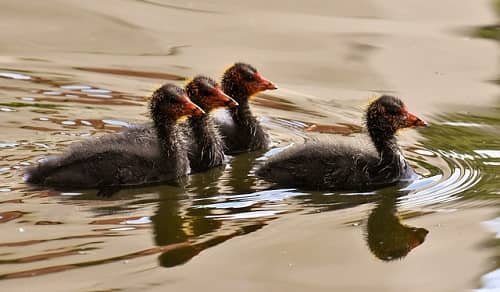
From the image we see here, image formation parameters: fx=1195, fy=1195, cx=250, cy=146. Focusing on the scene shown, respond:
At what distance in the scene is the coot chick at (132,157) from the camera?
22.6 feet

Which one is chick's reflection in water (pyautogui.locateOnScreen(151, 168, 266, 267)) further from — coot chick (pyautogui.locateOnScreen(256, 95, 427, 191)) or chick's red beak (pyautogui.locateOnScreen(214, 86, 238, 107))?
chick's red beak (pyautogui.locateOnScreen(214, 86, 238, 107))

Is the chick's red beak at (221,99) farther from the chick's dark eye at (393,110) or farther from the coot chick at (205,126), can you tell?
the chick's dark eye at (393,110)

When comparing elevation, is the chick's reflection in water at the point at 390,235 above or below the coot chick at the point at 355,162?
below

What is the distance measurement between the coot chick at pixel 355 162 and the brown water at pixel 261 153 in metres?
0.14

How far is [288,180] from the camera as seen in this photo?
7.07 meters

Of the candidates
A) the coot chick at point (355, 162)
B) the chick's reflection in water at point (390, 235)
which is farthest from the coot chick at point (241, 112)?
the chick's reflection in water at point (390, 235)

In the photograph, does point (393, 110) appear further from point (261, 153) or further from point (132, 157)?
point (132, 157)

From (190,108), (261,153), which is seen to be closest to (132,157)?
(190,108)

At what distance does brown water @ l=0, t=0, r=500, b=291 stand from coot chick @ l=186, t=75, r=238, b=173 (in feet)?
0.50

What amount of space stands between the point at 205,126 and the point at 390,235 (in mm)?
2148

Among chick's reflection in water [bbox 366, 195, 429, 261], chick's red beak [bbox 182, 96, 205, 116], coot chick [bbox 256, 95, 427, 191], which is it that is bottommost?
chick's reflection in water [bbox 366, 195, 429, 261]

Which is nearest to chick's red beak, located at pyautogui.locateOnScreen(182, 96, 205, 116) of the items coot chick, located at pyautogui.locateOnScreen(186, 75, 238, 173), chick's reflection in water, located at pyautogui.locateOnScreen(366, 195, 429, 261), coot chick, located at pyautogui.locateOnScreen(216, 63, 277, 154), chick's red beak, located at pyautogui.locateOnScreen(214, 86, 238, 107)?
coot chick, located at pyautogui.locateOnScreen(186, 75, 238, 173)

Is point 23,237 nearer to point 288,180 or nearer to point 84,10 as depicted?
point 288,180

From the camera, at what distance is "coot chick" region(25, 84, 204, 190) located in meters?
6.89
